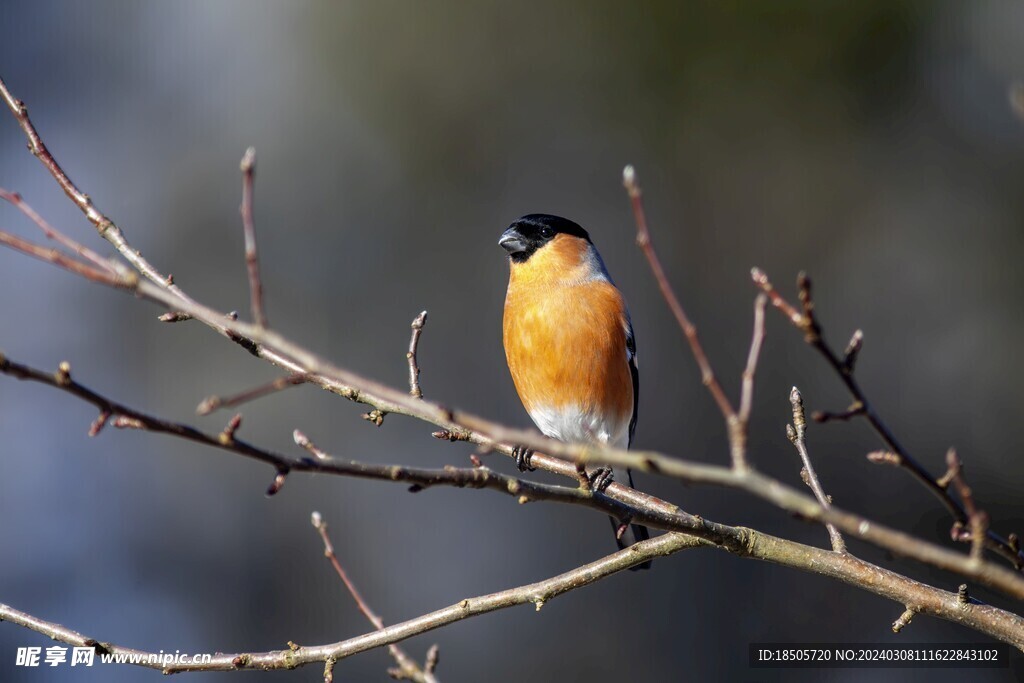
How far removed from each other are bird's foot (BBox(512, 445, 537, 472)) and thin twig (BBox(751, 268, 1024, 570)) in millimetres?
1713

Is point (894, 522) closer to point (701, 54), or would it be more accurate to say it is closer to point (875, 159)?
point (875, 159)

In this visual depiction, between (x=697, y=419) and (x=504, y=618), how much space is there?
1.92m

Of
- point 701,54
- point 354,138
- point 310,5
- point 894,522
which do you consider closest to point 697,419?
point 894,522

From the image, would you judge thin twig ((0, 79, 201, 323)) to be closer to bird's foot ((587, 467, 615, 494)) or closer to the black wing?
bird's foot ((587, 467, 615, 494))

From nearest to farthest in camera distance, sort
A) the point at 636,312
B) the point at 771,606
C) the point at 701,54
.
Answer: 1. the point at 771,606
2. the point at 636,312
3. the point at 701,54

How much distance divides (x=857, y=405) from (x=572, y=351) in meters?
2.45

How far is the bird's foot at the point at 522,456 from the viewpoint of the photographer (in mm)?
3201

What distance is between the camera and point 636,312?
7.27m

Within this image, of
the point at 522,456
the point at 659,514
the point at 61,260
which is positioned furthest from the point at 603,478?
the point at 61,260

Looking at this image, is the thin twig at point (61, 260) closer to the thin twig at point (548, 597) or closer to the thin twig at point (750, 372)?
the thin twig at point (750, 372)

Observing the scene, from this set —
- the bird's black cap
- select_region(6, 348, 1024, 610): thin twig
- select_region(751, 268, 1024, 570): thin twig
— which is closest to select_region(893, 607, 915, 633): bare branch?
select_region(751, 268, 1024, 570): thin twig

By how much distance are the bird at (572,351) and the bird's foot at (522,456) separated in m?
0.47

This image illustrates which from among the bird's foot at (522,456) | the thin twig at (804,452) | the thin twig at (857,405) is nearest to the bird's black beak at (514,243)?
the bird's foot at (522,456)

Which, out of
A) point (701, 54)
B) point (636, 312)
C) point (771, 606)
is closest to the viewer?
point (771, 606)
